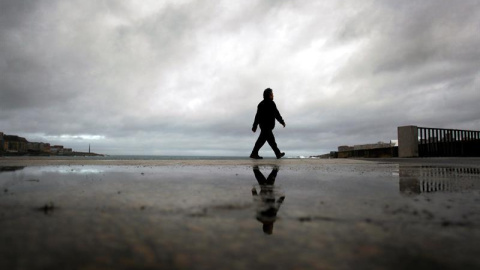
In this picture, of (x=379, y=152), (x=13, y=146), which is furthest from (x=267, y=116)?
(x=13, y=146)

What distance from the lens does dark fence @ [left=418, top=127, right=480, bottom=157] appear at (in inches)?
644

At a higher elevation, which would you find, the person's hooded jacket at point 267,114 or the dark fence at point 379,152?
the person's hooded jacket at point 267,114

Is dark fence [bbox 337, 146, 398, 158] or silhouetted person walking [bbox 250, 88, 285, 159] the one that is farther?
dark fence [bbox 337, 146, 398, 158]

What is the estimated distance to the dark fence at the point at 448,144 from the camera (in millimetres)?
16369

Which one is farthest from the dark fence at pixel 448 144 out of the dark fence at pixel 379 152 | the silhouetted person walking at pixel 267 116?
the silhouetted person walking at pixel 267 116

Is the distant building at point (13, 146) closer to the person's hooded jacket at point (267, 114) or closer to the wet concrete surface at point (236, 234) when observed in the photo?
the person's hooded jacket at point (267, 114)

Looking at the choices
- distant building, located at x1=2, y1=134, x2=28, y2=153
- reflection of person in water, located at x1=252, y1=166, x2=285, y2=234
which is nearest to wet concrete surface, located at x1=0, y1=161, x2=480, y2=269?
reflection of person in water, located at x1=252, y1=166, x2=285, y2=234

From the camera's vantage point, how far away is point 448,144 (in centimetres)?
1800

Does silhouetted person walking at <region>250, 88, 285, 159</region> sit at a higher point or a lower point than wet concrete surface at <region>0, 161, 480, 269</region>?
higher

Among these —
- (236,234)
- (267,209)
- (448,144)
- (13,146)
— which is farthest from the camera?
(13,146)

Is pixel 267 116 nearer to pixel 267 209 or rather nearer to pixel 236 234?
pixel 267 209

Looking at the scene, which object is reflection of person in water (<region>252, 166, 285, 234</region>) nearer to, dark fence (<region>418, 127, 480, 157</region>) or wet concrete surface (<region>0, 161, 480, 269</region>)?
wet concrete surface (<region>0, 161, 480, 269</region>)

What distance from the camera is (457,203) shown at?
1700 mm

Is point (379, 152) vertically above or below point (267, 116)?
below
